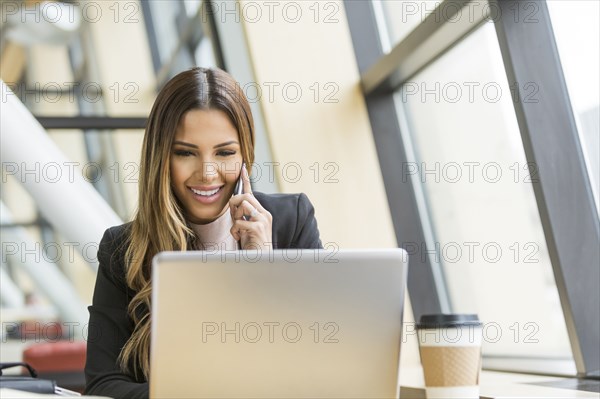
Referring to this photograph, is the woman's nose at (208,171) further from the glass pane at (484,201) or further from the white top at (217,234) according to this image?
the glass pane at (484,201)

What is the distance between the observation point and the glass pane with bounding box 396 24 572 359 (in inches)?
108

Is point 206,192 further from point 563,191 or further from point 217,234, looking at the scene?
point 563,191

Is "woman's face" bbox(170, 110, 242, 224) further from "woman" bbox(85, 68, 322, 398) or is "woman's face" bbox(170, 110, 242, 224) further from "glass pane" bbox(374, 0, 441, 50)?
"glass pane" bbox(374, 0, 441, 50)

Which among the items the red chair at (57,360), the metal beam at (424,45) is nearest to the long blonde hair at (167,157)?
the metal beam at (424,45)

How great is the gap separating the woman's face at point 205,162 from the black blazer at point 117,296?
0.13m

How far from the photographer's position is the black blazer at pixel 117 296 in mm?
1484

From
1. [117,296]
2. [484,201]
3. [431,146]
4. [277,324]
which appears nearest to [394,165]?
[431,146]

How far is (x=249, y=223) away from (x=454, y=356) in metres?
0.57

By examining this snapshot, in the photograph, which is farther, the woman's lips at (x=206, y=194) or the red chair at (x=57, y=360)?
the red chair at (x=57, y=360)

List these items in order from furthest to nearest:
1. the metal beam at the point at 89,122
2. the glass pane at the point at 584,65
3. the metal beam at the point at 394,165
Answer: the metal beam at the point at 89,122 < the metal beam at the point at 394,165 < the glass pane at the point at 584,65

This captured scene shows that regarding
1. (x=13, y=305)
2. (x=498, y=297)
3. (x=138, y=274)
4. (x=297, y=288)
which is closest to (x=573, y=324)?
(x=498, y=297)

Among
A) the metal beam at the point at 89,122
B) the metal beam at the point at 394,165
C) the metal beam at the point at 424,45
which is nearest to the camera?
the metal beam at the point at 424,45

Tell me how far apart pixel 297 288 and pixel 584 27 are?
1616 mm

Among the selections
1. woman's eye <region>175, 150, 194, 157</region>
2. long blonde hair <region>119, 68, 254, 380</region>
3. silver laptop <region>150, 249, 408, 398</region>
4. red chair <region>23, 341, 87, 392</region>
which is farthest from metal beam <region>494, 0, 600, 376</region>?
red chair <region>23, 341, 87, 392</region>
